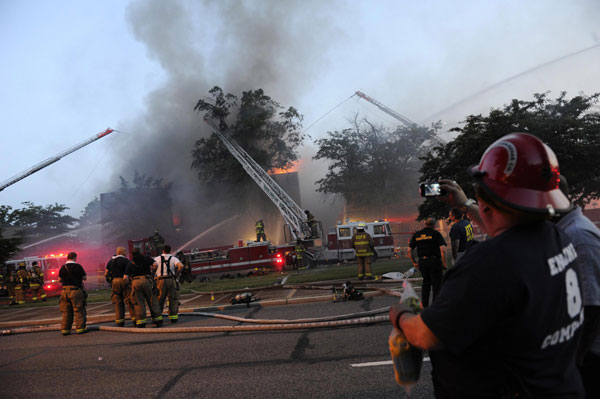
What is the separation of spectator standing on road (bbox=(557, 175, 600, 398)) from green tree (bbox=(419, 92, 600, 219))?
44.6 feet

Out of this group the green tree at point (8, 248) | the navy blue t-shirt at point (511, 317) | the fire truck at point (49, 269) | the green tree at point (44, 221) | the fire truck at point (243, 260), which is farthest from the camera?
the green tree at point (44, 221)

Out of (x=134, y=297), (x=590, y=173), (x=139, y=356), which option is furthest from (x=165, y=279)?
(x=590, y=173)

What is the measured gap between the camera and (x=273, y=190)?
107ft

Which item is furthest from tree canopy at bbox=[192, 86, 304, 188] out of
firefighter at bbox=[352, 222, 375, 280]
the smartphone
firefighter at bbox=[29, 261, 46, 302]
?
the smartphone

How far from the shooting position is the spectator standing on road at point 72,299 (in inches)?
332

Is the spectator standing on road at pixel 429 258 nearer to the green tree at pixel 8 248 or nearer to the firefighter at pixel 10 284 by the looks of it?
the firefighter at pixel 10 284

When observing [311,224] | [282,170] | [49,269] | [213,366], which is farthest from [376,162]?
[213,366]

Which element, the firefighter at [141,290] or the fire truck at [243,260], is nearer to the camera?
the firefighter at [141,290]

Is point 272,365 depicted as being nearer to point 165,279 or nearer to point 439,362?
point 439,362

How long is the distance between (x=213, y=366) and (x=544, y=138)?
45.2 ft

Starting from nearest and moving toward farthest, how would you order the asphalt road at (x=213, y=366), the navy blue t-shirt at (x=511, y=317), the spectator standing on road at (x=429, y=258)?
the navy blue t-shirt at (x=511, y=317), the asphalt road at (x=213, y=366), the spectator standing on road at (x=429, y=258)

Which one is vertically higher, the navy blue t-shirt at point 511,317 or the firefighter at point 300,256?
the navy blue t-shirt at point 511,317

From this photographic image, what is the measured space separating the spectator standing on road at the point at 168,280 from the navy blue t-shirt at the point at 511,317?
803 cm

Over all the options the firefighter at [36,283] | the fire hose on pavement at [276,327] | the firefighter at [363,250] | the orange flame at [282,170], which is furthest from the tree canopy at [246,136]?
the fire hose on pavement at [276,327]
